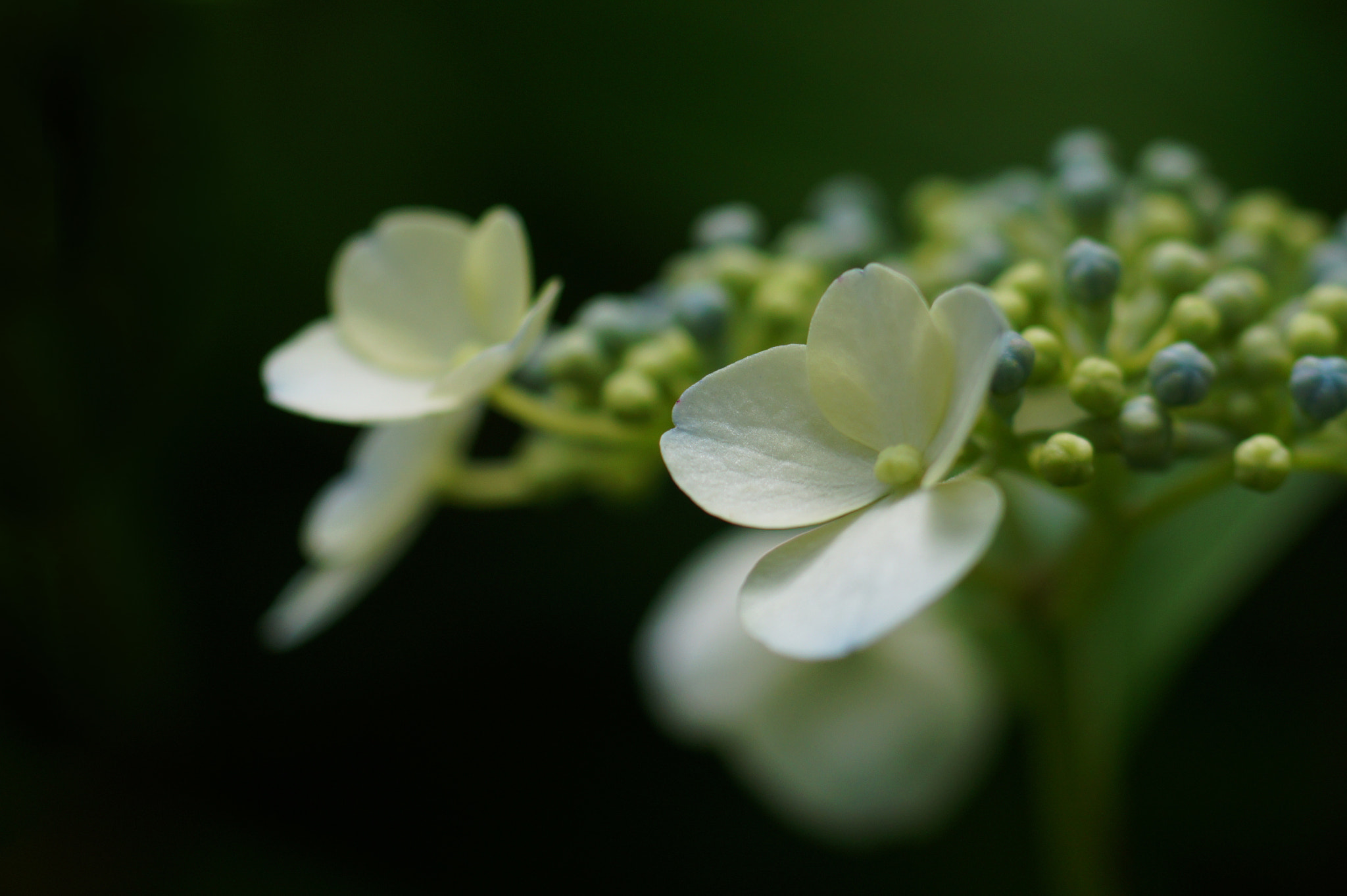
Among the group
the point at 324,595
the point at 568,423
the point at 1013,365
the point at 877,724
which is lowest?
the point at 877,724

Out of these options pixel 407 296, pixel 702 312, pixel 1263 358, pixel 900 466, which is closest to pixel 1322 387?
pixel 1263 358

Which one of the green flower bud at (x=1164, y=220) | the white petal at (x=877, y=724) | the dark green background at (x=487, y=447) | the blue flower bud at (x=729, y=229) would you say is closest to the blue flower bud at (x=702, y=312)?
the blue flower bud at (x=729, y=229)

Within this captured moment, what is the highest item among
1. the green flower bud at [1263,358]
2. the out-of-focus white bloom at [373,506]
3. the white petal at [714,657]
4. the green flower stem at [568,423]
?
the green flower bud at [1263,358]

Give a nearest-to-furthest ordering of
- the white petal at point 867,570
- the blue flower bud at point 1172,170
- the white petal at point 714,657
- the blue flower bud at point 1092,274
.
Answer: the white petal at point 867,570 < the blue flower bud at point 1092,274 < the blue flower bud at point 1172,170 < the white petal at point 714,657

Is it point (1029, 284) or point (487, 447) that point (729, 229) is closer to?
Result: point (1029, 284)

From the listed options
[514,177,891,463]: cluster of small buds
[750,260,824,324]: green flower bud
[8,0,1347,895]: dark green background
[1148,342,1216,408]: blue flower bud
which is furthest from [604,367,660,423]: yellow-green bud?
[8,0,1347,895]: dark green background

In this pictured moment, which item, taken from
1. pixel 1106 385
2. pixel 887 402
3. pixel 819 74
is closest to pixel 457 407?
pixel 887 402

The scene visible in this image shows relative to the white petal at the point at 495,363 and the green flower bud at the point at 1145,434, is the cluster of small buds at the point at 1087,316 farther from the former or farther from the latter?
the white petal at the point at 495,363
